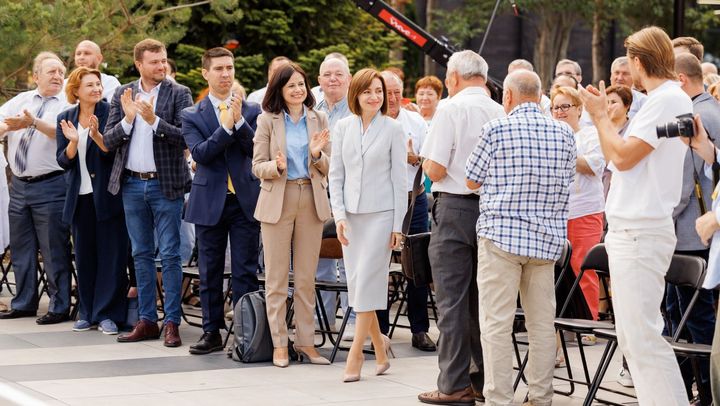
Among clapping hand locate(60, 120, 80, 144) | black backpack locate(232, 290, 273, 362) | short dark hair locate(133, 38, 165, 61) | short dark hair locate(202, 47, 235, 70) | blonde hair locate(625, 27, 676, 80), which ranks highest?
short dark hair locate(133, 38, 165, 61)

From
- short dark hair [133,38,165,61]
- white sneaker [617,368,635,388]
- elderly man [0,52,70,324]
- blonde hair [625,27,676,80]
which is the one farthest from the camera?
elderly man [0,52,70,324]

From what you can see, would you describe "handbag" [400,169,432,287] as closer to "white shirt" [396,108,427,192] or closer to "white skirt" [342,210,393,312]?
"white skirt" [342,210,393,312]

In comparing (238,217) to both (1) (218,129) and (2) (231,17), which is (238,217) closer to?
(1) (218,129)

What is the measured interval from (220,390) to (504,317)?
1971 millimetres

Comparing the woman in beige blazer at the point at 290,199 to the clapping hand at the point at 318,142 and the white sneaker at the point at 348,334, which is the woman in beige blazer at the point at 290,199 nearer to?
the clapping hand at the point at 318,142

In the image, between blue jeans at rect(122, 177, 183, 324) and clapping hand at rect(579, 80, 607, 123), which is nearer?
clapping hand at rect(579, 80, 607, 123)

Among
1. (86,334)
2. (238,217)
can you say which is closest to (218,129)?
(238,217)

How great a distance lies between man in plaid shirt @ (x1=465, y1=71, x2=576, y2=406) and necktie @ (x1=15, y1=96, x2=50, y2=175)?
16.2 ft

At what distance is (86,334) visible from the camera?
31.0 feet

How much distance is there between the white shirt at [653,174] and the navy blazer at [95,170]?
4878 millimetres

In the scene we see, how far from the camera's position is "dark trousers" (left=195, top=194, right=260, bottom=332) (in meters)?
8.65

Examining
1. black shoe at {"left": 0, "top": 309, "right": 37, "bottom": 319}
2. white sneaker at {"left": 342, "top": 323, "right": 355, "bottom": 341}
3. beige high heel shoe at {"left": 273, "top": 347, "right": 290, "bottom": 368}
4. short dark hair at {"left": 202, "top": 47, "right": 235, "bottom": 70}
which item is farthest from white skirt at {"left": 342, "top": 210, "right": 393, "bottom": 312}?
black shoe at {"left": 0, "top": 309, "right": 37, "bottom": 319}

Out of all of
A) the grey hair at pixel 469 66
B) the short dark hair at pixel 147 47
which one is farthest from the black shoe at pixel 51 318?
the grey hair at pixel 469 66

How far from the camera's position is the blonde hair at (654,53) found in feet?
18.8
